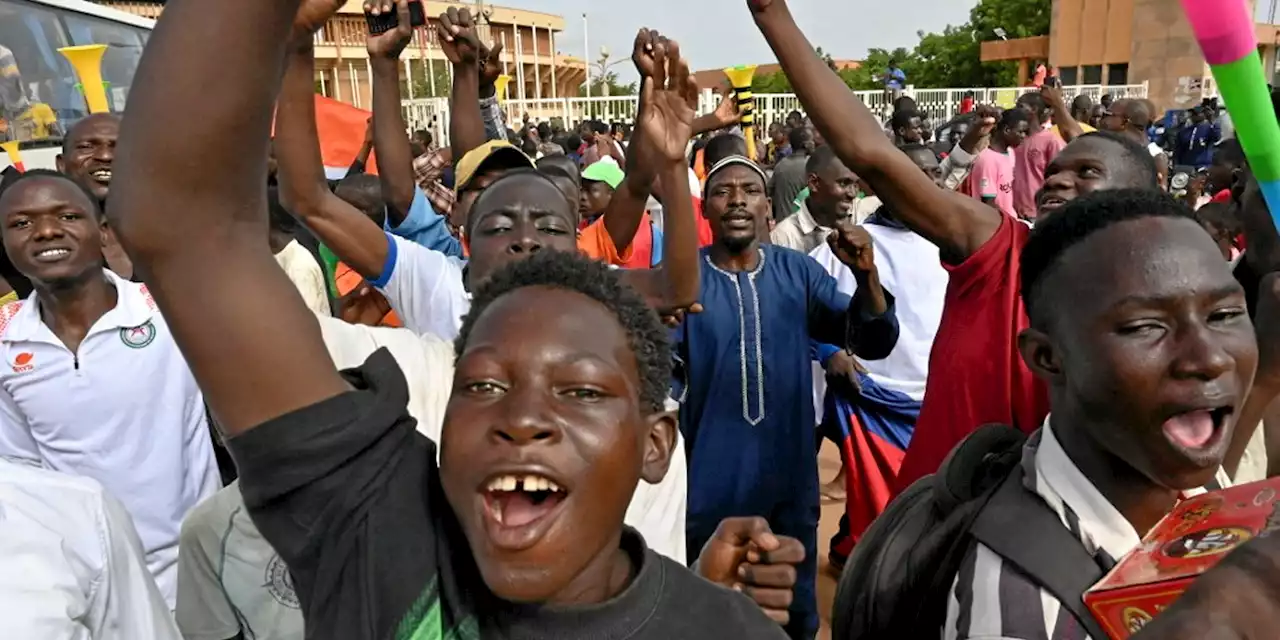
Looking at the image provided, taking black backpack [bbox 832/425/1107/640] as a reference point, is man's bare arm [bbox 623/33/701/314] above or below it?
above

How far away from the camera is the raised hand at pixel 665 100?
246 cm

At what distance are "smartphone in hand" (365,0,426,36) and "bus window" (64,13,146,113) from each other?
5847 mm

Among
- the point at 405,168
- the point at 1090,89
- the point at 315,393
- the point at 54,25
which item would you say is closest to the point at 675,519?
the point at 315,393

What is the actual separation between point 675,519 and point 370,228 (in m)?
1.21

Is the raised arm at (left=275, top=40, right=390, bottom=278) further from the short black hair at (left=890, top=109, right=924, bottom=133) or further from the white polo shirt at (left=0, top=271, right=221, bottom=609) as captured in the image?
the short black hair at (left=890, top=109, right=924, bottom=133)

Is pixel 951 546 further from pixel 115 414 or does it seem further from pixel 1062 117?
pixel 1062 117

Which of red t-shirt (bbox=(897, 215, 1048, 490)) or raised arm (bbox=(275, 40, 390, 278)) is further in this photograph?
raised arm (bbox=(275, 40, 390, 278))

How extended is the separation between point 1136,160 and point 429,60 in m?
29.7

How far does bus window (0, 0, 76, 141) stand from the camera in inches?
267

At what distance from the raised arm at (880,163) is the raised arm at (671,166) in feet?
1.32

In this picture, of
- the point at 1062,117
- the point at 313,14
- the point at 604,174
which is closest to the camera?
the point at 313,14

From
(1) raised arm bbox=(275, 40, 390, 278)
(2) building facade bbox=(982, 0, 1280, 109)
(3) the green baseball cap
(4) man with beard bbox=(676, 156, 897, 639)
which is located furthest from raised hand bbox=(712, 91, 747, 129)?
(2) building facade bbox=(982, 0, 1280, 109)

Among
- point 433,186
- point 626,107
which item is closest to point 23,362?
point 433,186

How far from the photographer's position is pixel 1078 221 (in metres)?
1.33
